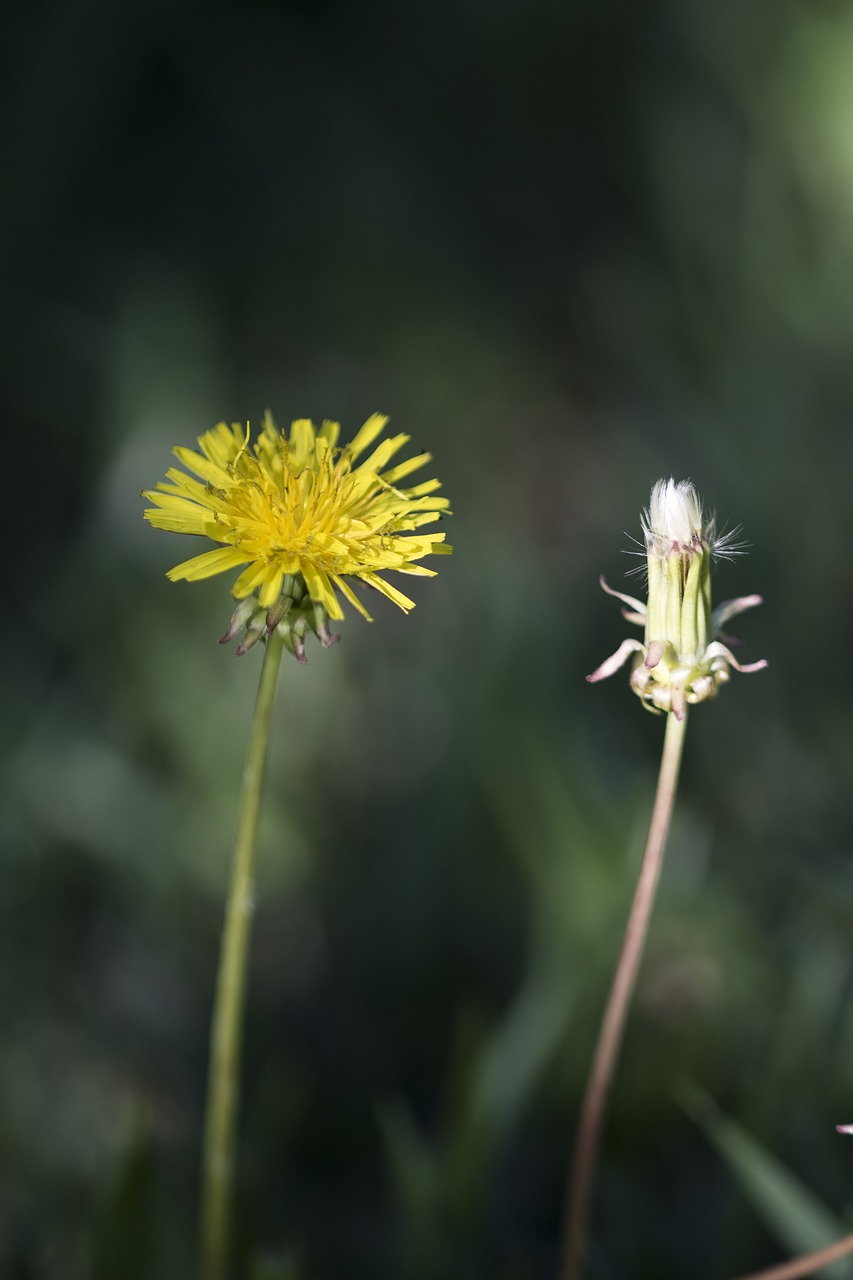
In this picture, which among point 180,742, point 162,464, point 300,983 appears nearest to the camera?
point 300,983

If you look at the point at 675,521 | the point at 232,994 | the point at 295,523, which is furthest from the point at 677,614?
the point at 232,994

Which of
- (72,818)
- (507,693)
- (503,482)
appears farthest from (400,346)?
(72,818)

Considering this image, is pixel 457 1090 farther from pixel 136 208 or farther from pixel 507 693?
pixel 136 208

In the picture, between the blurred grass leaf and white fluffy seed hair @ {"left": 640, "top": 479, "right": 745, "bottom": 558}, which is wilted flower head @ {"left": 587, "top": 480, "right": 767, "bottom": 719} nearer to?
white fluffy seed hair @ {"left": 640, "top": 479, "right": 745, "bottom": 558}

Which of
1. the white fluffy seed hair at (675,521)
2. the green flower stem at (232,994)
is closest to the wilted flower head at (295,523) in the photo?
the green flower stem at (232,994)

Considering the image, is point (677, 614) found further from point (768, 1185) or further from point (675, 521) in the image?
→ point (768, 1185)

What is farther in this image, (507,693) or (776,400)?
(776,400)
